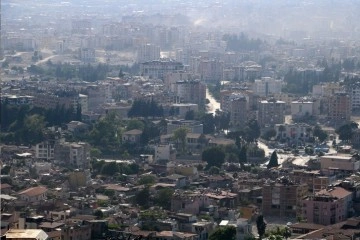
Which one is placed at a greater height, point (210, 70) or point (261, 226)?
point (261, 226)

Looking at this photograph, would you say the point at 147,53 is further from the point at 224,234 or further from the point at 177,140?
the point at 224,234

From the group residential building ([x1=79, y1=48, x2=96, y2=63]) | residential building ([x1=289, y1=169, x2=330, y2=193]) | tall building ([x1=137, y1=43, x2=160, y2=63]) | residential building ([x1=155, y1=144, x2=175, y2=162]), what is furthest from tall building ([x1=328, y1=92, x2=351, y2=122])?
residential building ([x1=79, y1=48, x2=96, y2=63])

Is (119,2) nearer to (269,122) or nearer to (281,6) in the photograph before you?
(281,6)

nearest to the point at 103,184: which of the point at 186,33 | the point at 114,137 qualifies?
the point at 114,137

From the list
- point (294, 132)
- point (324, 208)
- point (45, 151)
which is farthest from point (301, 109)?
point (324, 208)

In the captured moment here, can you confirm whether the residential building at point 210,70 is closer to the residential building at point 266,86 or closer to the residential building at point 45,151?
the residential building at point 266,86

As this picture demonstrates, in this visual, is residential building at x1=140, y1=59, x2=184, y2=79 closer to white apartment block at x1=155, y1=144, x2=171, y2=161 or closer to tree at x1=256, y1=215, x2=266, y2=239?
white apartment block at x1=155, y1=144, x2=171, y2=161
